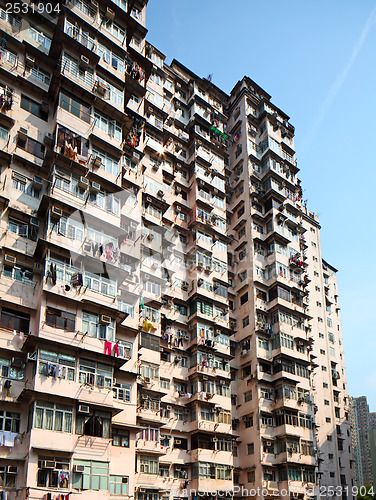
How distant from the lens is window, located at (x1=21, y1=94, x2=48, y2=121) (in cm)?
2661

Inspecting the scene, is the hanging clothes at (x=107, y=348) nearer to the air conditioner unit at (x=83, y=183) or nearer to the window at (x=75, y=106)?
the air conditioner unit at (x=83, y=183)

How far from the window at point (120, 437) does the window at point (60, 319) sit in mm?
5608

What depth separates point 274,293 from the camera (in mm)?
41344

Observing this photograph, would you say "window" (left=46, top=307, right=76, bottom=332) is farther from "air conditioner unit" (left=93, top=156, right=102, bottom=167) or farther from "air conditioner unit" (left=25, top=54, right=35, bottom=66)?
"air conditioner unit" (left=25, top=54, right=35, bottom=66)

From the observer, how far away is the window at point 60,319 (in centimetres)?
2248

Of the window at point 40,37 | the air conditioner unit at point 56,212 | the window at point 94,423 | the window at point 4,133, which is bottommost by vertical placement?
the window at point 94,423

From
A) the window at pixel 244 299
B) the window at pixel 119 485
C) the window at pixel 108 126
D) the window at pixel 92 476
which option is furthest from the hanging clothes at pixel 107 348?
the window at pixel 244 299

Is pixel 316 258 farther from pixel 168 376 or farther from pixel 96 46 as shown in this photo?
pixel 96 46

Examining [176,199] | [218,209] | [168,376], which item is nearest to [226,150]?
[218,209]

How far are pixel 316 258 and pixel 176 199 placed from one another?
22639 millimetres

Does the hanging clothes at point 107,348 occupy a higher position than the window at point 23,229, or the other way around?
the window at point 23,229

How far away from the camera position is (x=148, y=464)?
28203 millimetres

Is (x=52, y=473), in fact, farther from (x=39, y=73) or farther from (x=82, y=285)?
(x=39, y=73)

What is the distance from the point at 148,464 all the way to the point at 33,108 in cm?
2066
